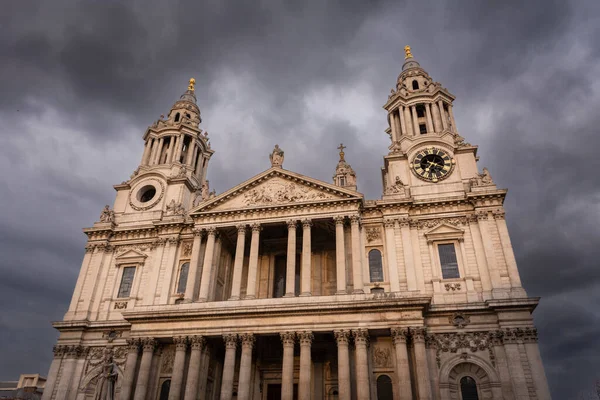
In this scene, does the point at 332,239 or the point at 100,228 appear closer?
the point at 332,239

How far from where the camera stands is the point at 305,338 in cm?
2477

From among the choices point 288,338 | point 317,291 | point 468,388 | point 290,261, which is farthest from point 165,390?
point 468,388

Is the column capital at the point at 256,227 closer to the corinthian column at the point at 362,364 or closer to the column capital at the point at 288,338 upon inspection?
the column capital at the point at 288,338

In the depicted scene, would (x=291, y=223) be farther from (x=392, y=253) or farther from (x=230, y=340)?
(x=230, y=340)

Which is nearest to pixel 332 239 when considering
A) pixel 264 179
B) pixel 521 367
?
pixel 264 179

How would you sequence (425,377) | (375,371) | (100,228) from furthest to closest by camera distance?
(100,228)
(375,371)
(425,377)

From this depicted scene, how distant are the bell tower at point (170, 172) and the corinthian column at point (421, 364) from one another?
19.0 m

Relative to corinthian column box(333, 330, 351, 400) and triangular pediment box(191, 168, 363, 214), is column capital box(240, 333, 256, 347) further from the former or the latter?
triangular pediment box(191, 168, 363, 214)

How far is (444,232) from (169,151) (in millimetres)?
24889

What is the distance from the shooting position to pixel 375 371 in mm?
24953

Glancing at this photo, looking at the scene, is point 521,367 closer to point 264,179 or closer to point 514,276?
point 514,276

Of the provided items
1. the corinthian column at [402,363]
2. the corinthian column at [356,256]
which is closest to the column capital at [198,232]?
the corinthian column at [356,256]

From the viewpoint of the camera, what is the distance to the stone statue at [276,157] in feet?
108

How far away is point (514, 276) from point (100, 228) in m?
29.3
